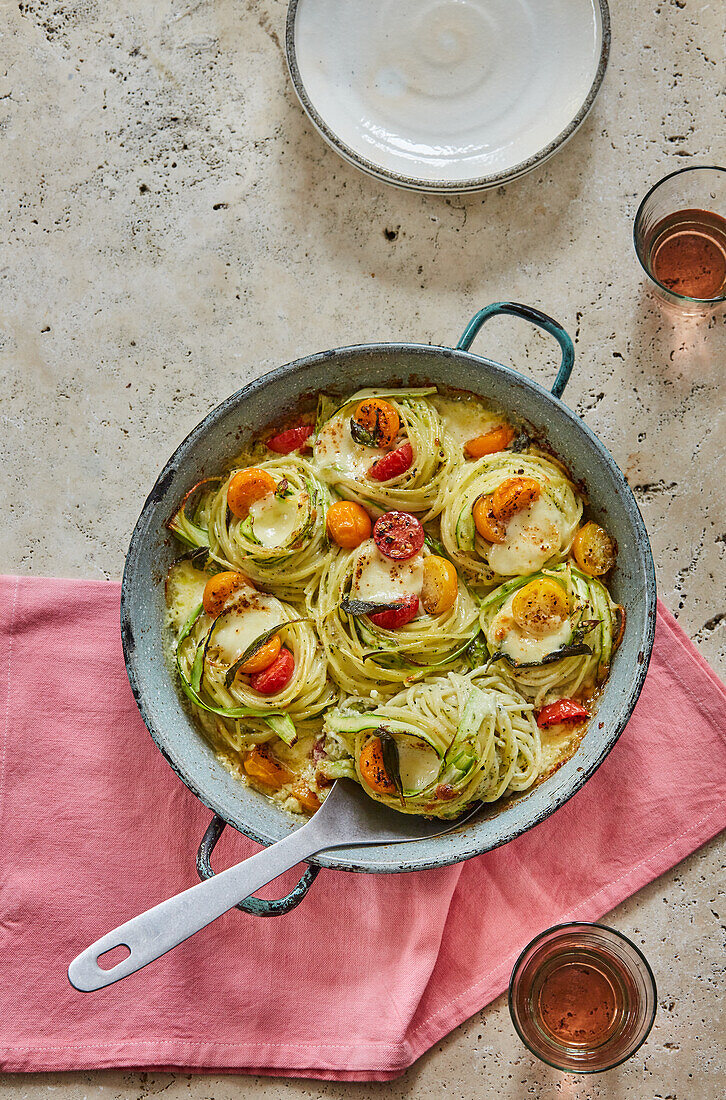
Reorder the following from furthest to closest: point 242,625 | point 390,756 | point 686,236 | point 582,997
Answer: point 686,236, point 582,997, point 242,625, point 390,756

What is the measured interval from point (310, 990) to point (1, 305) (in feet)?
9.24

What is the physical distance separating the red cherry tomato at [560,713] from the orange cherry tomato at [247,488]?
3.62ft

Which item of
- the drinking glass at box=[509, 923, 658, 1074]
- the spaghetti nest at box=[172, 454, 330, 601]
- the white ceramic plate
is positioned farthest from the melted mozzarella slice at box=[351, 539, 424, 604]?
the white ceramic plate

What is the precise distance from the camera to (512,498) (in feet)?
9.50

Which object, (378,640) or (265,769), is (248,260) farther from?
(265,769)

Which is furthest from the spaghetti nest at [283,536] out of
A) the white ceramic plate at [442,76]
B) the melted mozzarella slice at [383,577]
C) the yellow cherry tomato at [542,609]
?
the white ceramic plate at [442,76]

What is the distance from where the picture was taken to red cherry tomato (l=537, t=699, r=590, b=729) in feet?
9.59

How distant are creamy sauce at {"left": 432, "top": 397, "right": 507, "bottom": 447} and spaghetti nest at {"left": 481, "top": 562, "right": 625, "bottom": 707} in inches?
20.6

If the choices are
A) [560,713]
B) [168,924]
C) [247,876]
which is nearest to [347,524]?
[560,713]

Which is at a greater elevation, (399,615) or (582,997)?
(399,615)

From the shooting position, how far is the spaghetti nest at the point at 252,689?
9.63 feet

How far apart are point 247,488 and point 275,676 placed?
0.60 m

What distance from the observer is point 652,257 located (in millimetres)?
3510

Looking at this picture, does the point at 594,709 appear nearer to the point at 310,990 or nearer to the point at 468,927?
the point at 468,927
